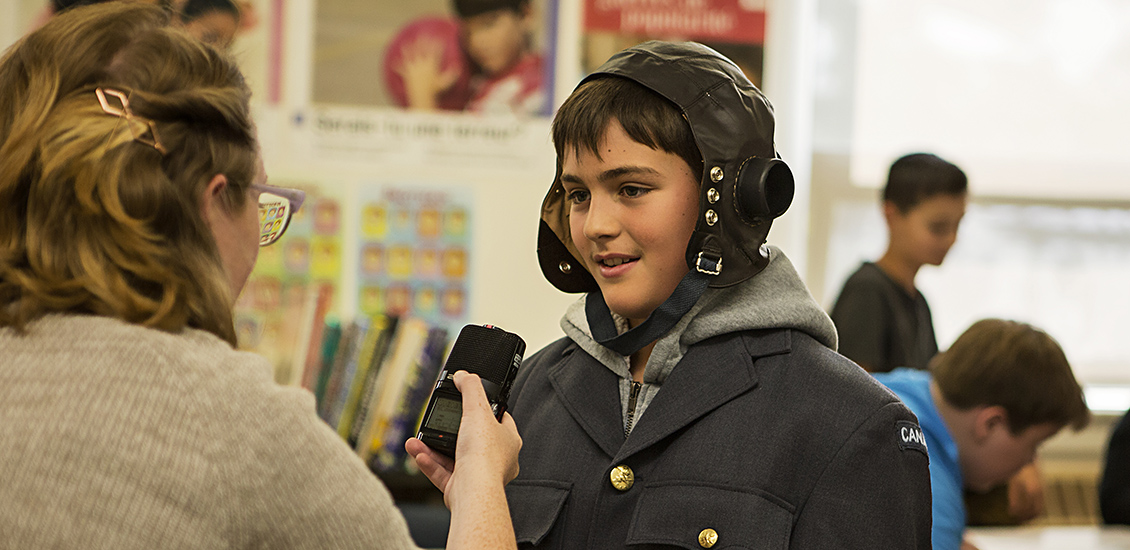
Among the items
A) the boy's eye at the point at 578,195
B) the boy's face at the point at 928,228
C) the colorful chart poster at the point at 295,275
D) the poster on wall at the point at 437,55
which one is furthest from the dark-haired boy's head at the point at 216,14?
the boy's face at the point at 928,228

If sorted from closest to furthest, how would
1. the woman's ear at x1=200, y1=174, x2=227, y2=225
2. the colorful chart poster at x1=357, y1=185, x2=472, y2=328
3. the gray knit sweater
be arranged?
the gray knit sweater < the woman's ear at x1=200, y1=174, x2=227, y2=225 < the colorful chart poster at x1=357, y1=185, x2=472, y2=328

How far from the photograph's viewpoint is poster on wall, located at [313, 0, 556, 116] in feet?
8.78

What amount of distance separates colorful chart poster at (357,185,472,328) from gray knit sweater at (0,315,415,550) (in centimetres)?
192

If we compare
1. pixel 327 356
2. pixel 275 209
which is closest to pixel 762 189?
pixel 275 209

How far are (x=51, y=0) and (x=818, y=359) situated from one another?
2.37 m

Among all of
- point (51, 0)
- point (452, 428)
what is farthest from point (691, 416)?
point (51, 0)

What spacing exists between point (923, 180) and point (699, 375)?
1809 mm

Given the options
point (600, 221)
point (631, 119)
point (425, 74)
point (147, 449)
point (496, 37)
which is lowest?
point (147, 449)

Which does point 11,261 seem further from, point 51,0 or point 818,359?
point 51,0

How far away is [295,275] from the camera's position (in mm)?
2703

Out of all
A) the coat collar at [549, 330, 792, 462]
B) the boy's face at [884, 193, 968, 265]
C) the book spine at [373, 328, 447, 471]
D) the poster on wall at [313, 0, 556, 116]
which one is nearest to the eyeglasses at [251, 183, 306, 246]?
the coat collar at [549, 330, 792, 462]

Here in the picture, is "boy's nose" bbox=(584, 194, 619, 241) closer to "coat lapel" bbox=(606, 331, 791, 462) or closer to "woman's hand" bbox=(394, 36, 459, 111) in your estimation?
"coat lapel" bbox=(606, 331, 791, 462)

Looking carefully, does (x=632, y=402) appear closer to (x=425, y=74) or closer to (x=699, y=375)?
(x=699, y=375)

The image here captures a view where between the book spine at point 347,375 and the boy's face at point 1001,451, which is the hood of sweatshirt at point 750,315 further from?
the book spine at point 347,375
